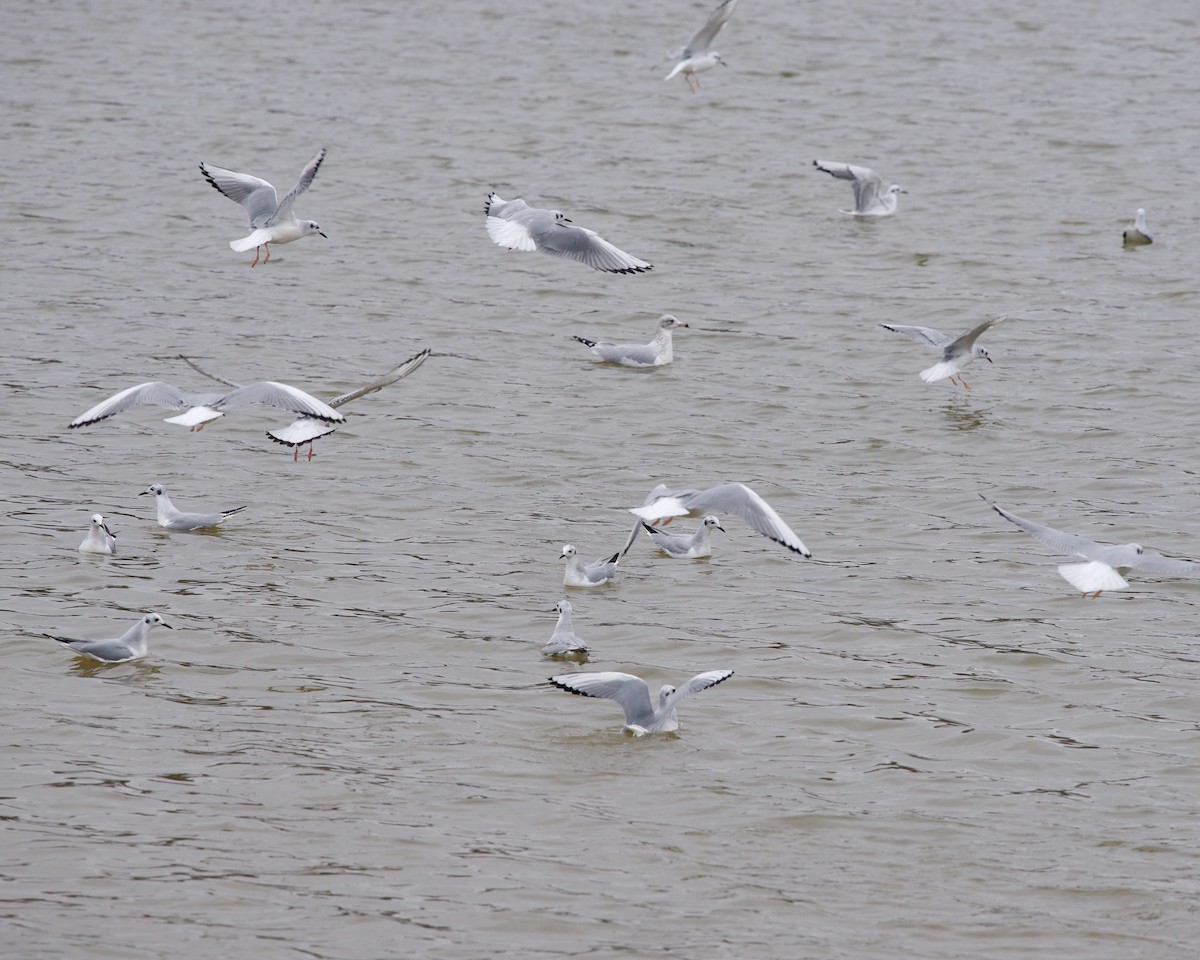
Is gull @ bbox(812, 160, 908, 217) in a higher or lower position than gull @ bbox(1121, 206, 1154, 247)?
lower

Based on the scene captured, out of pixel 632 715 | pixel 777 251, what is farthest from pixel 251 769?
pixel 777 251

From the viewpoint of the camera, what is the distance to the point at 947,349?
1422 centimetres

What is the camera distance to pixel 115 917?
636cm

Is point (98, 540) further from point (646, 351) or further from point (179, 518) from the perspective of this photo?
point (646, 351)

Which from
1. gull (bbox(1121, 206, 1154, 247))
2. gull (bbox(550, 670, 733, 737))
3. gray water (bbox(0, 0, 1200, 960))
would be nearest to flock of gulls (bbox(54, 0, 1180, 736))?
gull (bbox(550, 670, 733, 737))

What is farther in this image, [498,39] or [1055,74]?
[498,39]

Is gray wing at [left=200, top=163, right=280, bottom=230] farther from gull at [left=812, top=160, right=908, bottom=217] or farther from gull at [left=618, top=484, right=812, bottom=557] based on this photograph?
gull at [left=812, top=160, right=908, bottom=217]

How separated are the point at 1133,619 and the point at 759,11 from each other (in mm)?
21364

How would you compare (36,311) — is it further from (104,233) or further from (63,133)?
(63,133)

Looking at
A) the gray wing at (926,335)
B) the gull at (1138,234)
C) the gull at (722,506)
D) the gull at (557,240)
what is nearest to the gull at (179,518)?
the gull at (722,506)

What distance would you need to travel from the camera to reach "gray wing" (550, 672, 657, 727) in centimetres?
A: 811

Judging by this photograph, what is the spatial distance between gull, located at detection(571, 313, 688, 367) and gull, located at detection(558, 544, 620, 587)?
16.8 ft

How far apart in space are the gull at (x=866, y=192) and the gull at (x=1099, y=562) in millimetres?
9561

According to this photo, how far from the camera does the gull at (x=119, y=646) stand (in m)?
8.59
